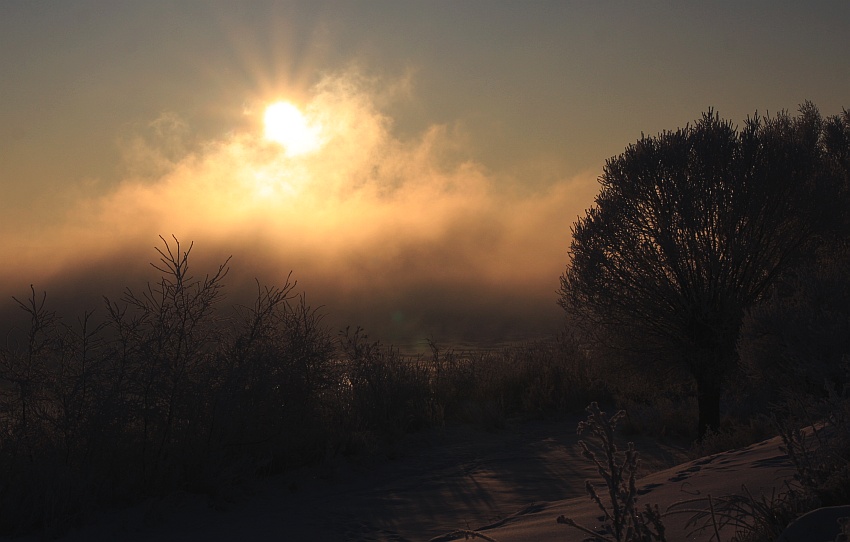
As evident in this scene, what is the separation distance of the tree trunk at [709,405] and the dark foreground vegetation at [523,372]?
0.03 m

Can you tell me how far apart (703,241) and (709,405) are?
112 inches

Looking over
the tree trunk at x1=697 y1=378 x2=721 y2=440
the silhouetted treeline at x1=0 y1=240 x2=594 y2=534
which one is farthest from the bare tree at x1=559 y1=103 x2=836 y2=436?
the silhouetted treeline at x1=0 y1=240 x2=594 y2=534

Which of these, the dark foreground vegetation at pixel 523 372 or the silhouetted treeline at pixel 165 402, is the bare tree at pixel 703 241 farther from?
the silhouetted treeline at pixel 165 402

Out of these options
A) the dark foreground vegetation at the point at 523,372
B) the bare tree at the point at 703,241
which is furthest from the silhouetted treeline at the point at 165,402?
the bare tree at the point at 703,241

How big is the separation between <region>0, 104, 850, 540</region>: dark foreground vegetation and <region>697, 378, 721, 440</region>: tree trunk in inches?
1.3

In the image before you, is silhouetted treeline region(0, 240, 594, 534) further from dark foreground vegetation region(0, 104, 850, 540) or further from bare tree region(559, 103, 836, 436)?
bare tree region(559, 103, 836, 436)

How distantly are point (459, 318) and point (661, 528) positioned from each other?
277 ft

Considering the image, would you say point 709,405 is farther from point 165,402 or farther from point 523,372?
point 165,402

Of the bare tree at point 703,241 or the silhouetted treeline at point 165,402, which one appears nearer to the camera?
the silhouetted treeline at point 165,402

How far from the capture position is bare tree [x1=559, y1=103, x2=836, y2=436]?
11.2 meters

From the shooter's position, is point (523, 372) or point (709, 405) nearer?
point (709, 405)

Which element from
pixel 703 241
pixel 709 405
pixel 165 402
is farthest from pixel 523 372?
pixel 165 402

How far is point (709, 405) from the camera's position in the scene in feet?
37.3

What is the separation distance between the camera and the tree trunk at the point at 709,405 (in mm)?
11305
